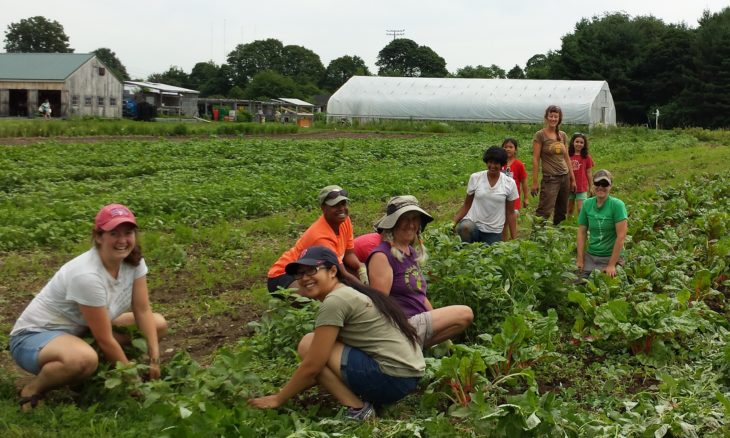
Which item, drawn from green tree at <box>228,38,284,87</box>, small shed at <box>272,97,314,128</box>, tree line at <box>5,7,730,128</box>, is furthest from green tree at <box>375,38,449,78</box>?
small shed at <box>272,97,314,128</box>

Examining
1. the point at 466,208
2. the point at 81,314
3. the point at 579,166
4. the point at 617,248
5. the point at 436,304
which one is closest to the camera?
the point at 81,314

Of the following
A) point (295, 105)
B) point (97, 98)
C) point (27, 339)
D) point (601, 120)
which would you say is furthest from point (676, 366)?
Answer: point (295, 105)

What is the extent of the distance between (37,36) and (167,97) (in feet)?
160

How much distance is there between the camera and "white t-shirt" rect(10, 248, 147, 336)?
4.65 meters

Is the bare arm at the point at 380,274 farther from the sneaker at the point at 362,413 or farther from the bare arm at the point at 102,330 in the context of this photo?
the bare arm at the point at 102,330

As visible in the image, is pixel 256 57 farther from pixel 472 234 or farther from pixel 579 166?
pixel 472 234

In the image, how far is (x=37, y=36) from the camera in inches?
4070

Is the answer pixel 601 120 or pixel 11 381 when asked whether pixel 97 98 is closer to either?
pixel 601 120

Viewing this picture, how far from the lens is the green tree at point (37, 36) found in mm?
102188

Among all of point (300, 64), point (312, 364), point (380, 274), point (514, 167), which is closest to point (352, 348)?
point (312, 364)

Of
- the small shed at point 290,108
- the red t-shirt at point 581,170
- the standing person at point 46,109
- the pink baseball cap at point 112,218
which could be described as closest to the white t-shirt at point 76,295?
the pink baseball cap at point 112,218

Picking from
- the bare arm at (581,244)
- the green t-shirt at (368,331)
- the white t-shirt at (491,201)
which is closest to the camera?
the green t-shirt at (368,331)

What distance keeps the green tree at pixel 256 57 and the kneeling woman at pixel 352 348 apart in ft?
331

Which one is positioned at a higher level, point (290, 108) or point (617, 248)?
point (290, 108)
